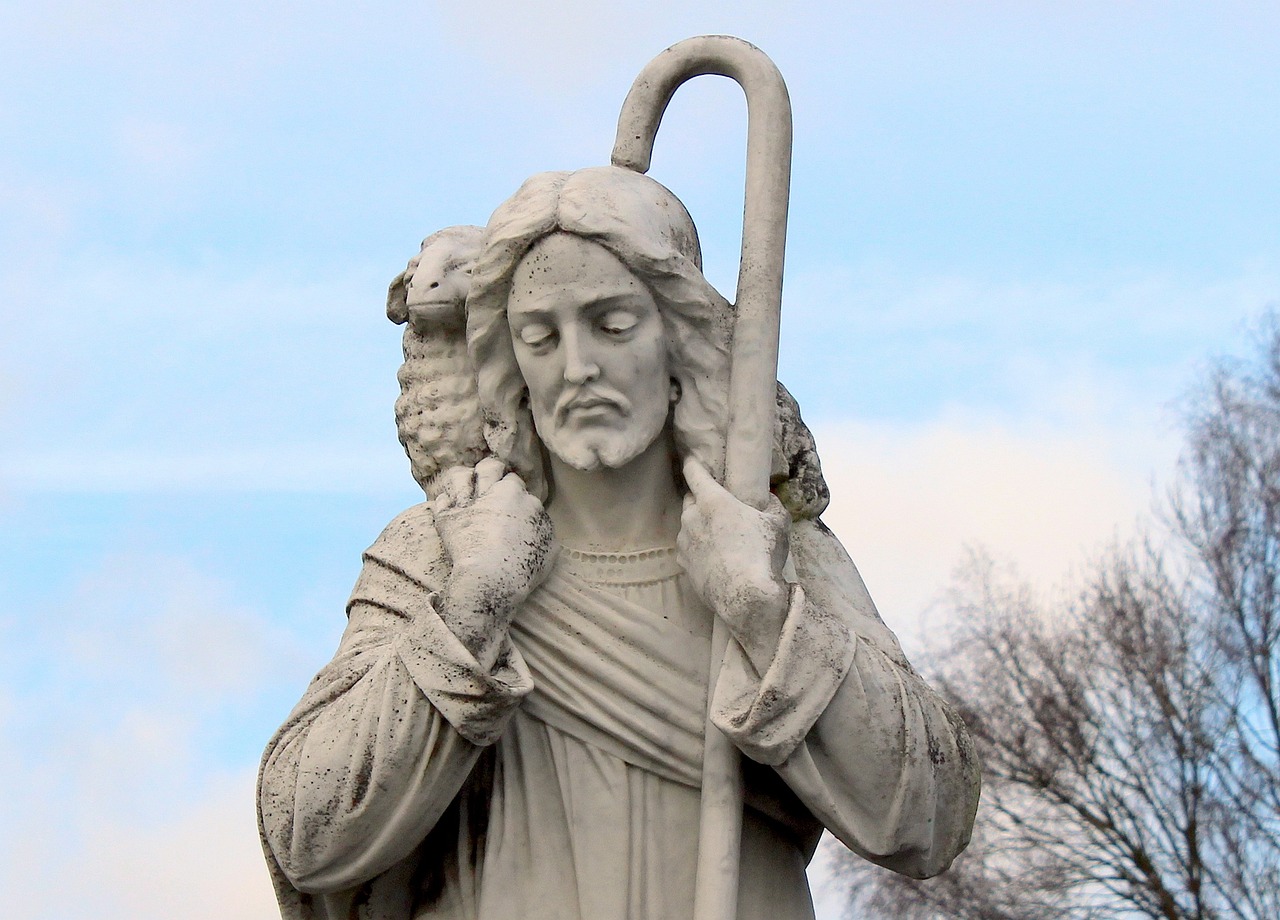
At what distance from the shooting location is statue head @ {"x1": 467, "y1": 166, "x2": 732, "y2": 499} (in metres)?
5.25

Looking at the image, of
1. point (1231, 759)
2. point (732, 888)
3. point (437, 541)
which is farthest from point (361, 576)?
point (1231, 759)

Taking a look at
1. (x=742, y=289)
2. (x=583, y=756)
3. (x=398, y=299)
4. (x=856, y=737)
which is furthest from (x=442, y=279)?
(x=856, y=737)

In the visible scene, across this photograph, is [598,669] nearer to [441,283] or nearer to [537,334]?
[537,334]

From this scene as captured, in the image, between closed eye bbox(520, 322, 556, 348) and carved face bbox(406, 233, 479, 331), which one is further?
carved face bbox(406, 233, 479, 331)

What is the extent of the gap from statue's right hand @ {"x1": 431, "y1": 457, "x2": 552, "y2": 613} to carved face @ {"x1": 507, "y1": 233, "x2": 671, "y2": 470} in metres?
0.17

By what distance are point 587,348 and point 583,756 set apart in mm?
936

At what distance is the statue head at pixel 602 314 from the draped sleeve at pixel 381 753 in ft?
1.84

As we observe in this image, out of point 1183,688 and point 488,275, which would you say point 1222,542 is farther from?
point 488,275

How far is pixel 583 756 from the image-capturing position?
529cm

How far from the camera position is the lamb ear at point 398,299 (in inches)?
228

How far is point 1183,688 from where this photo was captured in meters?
16.7

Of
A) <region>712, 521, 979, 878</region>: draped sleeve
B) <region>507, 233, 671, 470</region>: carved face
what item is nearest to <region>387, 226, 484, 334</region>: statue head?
<region>507, 233, 671, 470</region>: carved face

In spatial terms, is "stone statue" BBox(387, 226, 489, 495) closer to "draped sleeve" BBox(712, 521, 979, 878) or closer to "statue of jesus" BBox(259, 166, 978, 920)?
"statue of jesus" BBox(259, 166, 978, 920)

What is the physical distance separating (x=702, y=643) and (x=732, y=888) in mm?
598
